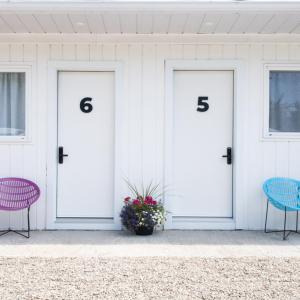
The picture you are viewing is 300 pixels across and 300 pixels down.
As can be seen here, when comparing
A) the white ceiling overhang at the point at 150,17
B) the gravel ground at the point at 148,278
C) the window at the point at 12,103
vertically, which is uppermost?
the white ceiling overhang at the point at 150,17

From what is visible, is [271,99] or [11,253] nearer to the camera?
[11,253]

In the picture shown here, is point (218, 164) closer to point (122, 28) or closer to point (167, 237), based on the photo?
point (167, 237)

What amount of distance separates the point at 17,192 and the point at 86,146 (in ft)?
3.45

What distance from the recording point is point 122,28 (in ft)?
18.3

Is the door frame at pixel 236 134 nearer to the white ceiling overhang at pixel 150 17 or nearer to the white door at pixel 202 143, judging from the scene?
the white door at pixel 202 143

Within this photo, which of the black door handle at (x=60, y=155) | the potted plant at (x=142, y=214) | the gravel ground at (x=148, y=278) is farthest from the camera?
the black door handle at (x=60, y=155)

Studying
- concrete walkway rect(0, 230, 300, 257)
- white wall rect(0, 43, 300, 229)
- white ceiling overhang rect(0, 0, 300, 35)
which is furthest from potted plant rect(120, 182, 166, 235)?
white ceiling overhang rect(0, 0, 300, 35)

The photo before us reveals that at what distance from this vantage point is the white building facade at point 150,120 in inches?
234

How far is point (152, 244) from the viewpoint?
520 cm

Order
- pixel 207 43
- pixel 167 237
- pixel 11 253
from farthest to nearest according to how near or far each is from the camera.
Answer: pixel 207 43 → pixel 167 237 → pixel 11 253

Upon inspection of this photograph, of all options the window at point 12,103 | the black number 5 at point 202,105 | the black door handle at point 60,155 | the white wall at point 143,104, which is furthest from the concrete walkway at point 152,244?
the black number 5 at point 202,105

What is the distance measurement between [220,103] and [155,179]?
1.32m

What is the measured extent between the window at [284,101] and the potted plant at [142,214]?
1.82m

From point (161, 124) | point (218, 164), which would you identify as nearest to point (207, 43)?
point (161, 124)
